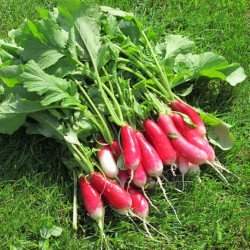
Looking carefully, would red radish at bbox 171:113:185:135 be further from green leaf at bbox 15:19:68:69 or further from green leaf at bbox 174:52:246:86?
green leaf at bbox 15:19:68:69

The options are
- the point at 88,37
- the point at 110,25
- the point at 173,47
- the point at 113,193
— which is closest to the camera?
the point at 113,193

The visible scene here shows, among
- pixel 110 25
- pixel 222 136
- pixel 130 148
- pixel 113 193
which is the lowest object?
pixel 222 136

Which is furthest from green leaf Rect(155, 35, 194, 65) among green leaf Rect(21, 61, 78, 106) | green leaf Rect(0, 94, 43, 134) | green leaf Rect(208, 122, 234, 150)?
green leaf Rect(0, 94, 43, 134)

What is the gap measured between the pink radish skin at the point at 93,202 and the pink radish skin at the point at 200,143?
629 millimetres

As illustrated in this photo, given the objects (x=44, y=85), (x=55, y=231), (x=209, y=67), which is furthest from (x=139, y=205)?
(x=209, y=67)

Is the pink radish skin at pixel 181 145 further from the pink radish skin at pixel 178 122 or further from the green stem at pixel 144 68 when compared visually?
the green stem at pixel 144 68

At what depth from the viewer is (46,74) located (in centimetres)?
299

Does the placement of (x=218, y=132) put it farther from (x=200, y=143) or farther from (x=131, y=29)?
(x=131, y=29)

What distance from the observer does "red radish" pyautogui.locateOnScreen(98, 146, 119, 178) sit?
2963mm

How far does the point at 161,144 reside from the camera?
302cm

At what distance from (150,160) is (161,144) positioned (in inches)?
4.9

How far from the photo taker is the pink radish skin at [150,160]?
2.95m

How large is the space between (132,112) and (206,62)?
0.66 m

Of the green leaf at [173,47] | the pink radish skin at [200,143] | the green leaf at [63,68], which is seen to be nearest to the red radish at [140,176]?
the pink radish skin at [200,143]
